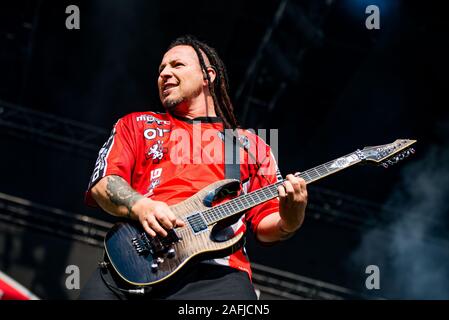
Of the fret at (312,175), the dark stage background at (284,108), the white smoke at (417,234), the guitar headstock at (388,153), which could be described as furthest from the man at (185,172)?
the white smoke at (417,234)

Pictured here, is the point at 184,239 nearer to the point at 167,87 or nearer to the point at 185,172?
the point at 185,172

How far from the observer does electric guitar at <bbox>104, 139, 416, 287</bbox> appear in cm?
303

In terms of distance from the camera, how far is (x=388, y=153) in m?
3.83

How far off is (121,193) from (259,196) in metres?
0.72

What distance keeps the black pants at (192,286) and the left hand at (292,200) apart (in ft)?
1.28

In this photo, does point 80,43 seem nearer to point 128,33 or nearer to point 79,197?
point 128,33

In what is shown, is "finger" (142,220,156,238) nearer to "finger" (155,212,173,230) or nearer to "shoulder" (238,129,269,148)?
"finger" (155,212,173,230)

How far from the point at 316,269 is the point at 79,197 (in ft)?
10.4

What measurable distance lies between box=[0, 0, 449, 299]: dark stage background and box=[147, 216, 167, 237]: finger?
4467mm

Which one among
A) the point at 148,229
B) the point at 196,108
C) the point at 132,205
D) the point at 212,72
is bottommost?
the point at 148,229

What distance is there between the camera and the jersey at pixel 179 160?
3.37 meters

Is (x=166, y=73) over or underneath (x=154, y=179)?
over

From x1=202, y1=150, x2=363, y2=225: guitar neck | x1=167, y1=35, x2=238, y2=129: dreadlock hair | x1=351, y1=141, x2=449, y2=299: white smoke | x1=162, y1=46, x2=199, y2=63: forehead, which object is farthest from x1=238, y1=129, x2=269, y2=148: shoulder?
x1=351, y1=141, x2=449, y2=299: white smoke

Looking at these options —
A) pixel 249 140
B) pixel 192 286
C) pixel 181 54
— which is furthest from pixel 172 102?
pixel 192 286
